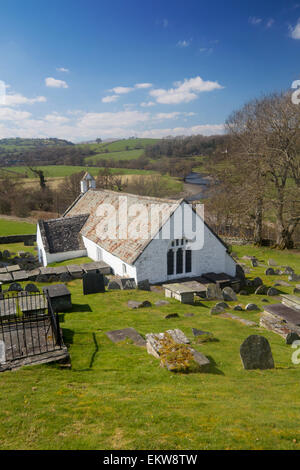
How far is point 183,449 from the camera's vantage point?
261 inches

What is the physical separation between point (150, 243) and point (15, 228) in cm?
3675

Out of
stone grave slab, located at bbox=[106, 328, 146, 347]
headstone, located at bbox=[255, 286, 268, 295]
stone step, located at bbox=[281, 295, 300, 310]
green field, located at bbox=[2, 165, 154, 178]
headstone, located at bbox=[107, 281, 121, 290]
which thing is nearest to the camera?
stone grave slab, located at bbox=[106, 328, 146, 347]

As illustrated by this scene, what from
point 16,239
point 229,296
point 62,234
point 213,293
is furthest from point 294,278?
point 16,239

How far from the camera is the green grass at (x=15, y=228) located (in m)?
50.2

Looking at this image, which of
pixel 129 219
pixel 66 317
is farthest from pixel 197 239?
pixel 66 317

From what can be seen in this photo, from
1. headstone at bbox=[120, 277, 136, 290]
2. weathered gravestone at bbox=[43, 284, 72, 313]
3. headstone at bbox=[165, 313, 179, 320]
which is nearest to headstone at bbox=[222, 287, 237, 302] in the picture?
headstone at bbox=[165, 313, 179, 320]

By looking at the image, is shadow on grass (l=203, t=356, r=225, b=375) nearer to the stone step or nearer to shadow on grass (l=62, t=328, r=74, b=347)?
shadow on grass (l=62, t=328, r=74, b=347)

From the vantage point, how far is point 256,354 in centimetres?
1230

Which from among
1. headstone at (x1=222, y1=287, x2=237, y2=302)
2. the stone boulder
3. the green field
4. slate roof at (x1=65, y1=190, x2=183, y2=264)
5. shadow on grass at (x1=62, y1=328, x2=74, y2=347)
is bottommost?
the stone boulder

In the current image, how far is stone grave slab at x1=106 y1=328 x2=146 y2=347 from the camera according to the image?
14.1 meters

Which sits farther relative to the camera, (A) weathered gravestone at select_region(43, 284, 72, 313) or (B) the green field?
(B) the green field

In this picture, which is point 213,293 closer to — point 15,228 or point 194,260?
point 194,260

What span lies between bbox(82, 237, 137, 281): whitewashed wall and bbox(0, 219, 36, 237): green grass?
69.2 ft

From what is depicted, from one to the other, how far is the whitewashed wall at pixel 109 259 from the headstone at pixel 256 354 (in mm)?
12982
